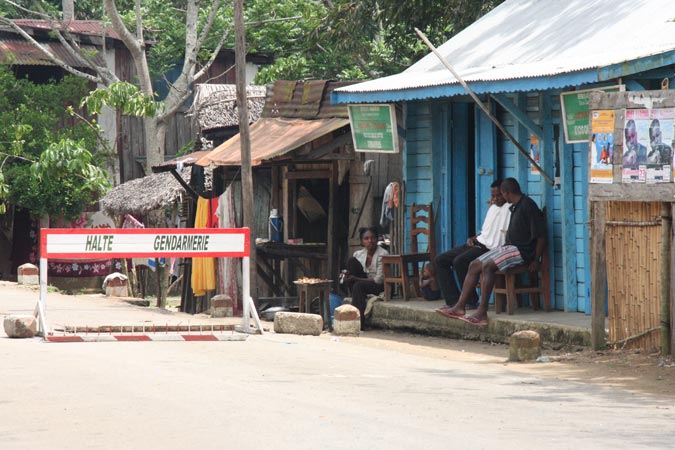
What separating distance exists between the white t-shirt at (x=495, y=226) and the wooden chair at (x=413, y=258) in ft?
5.91

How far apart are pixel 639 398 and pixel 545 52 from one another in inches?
239

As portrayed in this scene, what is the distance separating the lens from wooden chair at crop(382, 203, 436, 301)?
52.9 feet

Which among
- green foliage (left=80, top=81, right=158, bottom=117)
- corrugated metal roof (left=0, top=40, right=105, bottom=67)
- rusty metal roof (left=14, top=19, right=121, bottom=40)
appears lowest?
green foliage (left=80, top=81, right=158, bottom=117)

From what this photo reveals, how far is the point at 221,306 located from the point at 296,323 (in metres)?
3.62

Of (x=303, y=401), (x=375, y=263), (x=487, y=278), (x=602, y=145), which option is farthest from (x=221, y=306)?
(x=303, y=401)

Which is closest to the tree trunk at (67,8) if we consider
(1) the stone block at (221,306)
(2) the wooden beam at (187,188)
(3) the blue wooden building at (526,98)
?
(2) the wooden beam at (187,188)

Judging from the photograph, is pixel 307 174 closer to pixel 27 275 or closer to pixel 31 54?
pixel 27 275

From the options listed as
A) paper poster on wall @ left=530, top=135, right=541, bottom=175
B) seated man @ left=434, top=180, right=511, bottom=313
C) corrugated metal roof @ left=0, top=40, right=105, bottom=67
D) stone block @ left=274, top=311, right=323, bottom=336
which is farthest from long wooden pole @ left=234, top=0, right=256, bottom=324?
corrugated metal roof @ left=0, top=40, right=105, bottom=67

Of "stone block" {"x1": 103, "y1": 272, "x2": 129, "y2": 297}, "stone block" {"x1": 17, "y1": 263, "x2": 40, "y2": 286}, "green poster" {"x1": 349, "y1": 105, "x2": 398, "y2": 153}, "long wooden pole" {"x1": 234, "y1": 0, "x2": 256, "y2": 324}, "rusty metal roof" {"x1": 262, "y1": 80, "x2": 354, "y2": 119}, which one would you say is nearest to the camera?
"green poster" {"x1": 349, "y1": 105, "x2": 398, "y2": 153}

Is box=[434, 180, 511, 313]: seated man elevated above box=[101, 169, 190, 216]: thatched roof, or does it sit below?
below

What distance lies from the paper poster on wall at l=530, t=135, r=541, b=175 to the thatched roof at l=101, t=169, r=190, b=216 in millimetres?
9438

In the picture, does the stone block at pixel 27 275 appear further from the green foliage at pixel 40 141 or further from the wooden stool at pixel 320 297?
the wooden stool at pixel 320 297

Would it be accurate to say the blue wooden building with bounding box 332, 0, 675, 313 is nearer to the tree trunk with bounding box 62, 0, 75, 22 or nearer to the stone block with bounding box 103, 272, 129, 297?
the stone block with bounding box 103, 272, 129, 297

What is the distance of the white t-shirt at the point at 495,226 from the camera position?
1427cm
